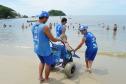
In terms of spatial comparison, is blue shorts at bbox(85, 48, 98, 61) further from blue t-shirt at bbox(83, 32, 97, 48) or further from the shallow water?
the shallow water

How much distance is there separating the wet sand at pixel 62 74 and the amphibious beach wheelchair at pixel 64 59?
0.23m

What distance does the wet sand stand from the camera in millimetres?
6781

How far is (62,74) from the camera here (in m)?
7.38

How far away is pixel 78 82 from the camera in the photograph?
6.77m

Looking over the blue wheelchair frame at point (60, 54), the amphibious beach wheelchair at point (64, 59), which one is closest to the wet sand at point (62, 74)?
the amphibious beach wheelchair at point (64, 59)

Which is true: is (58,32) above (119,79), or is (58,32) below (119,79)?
above

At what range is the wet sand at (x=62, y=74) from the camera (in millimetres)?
6781

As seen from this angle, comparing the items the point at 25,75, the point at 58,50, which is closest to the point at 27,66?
the point at 25,75

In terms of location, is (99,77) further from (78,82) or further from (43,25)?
(43,25)

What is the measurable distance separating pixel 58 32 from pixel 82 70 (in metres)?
1.52

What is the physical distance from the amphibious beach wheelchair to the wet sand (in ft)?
0.75

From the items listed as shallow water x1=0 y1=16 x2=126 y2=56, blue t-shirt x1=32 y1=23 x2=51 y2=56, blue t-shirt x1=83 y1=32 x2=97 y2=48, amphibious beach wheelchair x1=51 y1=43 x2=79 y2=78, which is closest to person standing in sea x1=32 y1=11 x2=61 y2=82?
blue t-shirt x1=32 y1=23 x2=51 y2=56

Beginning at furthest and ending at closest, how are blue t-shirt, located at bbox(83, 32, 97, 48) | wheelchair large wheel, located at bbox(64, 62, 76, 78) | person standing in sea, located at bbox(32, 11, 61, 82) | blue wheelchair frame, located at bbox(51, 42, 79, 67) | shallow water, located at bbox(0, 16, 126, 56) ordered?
shallow water, located at bbox(0, 16, 126, 56) < blue t-shirt, located at bbox(83, 32, 97, 48) < blue wheelchair frame, located at bbox(51, 42, 79, 67) < wheelchair large wheel, located at bbox(64, 62, 76, 78) < person standing in sea, located at bbox(32, 11, 61, 82)

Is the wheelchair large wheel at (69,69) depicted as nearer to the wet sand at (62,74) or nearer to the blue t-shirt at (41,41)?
the wet sand at (62,74)
